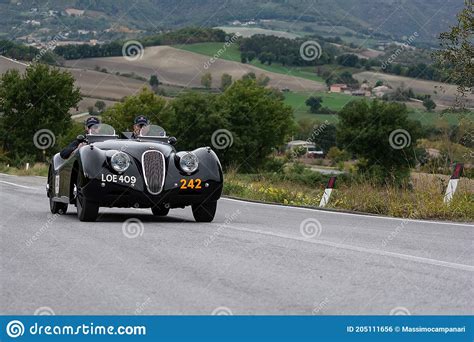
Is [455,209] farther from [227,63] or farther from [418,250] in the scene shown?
[227,63]

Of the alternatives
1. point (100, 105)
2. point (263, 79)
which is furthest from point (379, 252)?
point (263, 79)

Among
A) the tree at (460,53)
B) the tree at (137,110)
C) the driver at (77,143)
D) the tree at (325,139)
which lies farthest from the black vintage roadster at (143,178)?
the tree at (325,139)

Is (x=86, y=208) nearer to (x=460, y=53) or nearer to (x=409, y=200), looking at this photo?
(x=409, y=200)

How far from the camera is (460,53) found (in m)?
23.7

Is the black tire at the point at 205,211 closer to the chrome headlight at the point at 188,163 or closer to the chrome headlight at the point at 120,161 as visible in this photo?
the chrome headlight at the point at 188,163

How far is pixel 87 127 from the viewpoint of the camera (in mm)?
17109

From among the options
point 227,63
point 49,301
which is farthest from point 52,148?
point 49,301

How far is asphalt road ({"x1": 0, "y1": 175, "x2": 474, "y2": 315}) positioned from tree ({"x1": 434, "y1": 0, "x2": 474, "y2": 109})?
9043mm

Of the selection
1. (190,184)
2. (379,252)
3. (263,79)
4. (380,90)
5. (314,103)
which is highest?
(379,252)

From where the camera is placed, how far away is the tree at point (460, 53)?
23578 mm

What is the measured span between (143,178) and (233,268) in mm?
6008

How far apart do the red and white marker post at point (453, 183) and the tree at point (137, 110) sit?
100 metres

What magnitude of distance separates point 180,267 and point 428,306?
9.20 ft

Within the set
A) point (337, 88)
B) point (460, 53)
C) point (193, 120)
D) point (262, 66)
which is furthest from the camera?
point (262, 66)
